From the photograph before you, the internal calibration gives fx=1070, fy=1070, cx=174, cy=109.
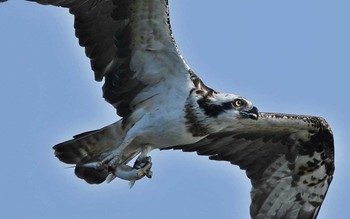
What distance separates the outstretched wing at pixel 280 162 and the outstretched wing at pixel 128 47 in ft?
4.78

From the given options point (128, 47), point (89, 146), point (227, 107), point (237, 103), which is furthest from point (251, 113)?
point (89, 146)

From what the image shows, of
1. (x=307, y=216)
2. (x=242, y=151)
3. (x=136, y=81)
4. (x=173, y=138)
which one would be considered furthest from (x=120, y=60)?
(x=307, y=216)

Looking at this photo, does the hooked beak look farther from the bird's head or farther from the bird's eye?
the bird's eye

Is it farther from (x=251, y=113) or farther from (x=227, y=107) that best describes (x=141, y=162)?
(x=251, y=113)

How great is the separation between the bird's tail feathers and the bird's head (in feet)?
4.96

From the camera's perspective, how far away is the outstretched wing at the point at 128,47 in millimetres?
14258

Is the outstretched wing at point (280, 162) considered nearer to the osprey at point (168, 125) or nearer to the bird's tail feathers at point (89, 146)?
the osprey at point (168, 125)

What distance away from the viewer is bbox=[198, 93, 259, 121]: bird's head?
47.0 feet

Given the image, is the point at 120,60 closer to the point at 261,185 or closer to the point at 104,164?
the point at 104,164

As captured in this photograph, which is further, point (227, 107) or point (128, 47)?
point (128, 47)

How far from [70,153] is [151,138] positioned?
1.34 metres

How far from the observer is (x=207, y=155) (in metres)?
16.2

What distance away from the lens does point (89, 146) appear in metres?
15.2

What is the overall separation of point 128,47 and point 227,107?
1.62 m
